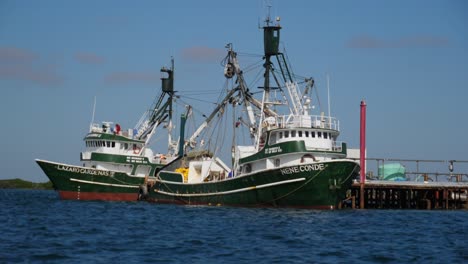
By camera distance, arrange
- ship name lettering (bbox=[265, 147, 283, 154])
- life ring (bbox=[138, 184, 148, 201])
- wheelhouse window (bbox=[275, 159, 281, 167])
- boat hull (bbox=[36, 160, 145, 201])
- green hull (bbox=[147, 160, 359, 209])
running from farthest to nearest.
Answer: life ring (bbox=[138, 184, 148, 201]) < boat hull (bbox=[36, 160, 145, 201]) < wheelhouse window (bbox=[275, 159, 281, 167]) < ship name lettering (bbox=[265, 147, 283, 154]) < green hull (bbox=[147, 160, 359, 209])

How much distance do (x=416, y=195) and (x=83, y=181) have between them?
3023 centimetres

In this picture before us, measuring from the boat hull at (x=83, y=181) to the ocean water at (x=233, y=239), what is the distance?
24039 mm

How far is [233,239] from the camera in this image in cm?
2716

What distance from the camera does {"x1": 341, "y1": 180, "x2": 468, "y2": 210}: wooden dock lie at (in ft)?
176

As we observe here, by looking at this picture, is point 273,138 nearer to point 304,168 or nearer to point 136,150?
point 304,168

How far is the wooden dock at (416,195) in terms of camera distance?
176 ft

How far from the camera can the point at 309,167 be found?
4156 centimetres

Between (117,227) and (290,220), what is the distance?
8.91 metres

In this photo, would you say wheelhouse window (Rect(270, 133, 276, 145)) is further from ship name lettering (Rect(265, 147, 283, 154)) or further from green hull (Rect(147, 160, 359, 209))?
green hull (Rect(147, 160, 359, 209))

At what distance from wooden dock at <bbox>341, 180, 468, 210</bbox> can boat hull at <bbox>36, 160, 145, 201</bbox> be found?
883 inches

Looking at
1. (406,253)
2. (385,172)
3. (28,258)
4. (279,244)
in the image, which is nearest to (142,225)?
(279,244)

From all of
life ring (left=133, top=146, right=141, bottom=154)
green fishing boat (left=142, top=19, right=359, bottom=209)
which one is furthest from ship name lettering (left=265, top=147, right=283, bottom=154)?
life ring (left=133, top=146, right=141, bottom=154)

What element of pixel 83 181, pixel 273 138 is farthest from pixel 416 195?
pixel 83 181

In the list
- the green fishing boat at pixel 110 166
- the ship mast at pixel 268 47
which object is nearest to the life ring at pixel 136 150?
the green fishing boat at pixel 110 166
